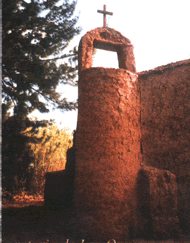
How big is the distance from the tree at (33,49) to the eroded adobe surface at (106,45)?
1.34 meters

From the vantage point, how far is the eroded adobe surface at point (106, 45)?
12.2 feet

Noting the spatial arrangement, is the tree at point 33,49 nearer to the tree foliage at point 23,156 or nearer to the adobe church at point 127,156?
the tree foliage at point 23,156

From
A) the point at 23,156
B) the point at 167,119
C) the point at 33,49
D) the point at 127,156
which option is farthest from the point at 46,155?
the point at 167,119

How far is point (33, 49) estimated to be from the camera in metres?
4.69

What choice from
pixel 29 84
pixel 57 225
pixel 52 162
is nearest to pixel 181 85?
pixel 57 225

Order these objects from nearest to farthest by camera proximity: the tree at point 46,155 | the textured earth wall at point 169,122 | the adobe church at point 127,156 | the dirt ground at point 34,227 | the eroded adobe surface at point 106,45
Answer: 1. the dirt ground at point 34,227
2. the adobe church at point 127,156
3. the textured earth wall at point 169,122
4. the eroded adobe surface at point 106,45
5. the tree at point 46,155

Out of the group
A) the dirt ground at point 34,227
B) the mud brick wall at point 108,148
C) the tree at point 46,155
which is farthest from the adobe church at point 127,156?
the tree at point 46,155

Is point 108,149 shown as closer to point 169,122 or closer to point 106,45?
point 169,122

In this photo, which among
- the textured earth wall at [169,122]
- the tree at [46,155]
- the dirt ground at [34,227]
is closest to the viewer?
the dirt ground at [34,227]

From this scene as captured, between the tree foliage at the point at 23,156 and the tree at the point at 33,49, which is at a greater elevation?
the tree at the point at 33,49

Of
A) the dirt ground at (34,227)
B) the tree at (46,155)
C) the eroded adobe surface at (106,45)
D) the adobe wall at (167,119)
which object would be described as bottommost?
the dirt ground at (34,227)

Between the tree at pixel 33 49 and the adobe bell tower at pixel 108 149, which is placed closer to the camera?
the adobe bell tower at pixel 108 149

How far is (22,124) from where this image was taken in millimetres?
4711

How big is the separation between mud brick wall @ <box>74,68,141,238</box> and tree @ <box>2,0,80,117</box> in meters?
1.76
